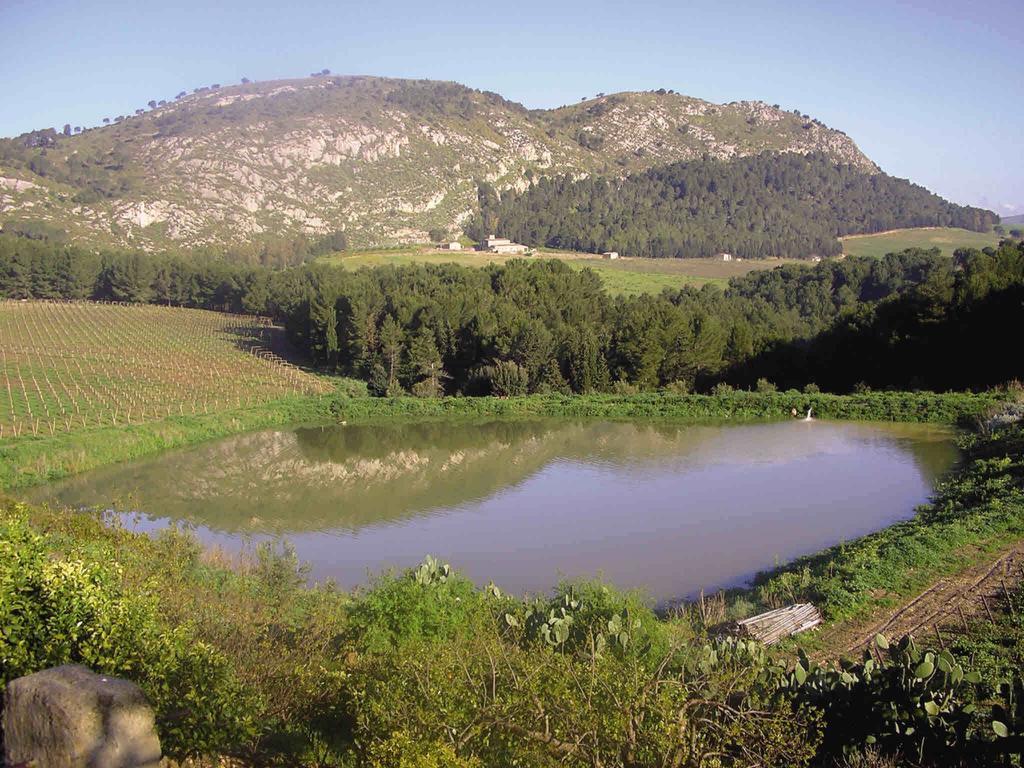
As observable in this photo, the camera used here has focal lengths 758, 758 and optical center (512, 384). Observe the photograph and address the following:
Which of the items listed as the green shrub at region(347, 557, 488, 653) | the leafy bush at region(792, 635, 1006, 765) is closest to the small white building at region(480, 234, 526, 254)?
the green shrub at region(347, 557, 488, 653)

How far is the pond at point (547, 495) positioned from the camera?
17.9 metres

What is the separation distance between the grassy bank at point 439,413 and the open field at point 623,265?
27.7m

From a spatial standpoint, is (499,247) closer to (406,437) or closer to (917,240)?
(917,240)

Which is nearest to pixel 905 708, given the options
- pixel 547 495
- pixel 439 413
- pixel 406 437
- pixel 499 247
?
pixel 547 495

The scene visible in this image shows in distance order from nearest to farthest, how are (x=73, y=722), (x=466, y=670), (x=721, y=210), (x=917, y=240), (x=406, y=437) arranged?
1. (x=73, y=722)
2. (x=466, y=670)
3. (x=406, y=437)
4. (x=917, y=240)
5. (x=721, y=210)

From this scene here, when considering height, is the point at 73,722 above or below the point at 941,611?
above

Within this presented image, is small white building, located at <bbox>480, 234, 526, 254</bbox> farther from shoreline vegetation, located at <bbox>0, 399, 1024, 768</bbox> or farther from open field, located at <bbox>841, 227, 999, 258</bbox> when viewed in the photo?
shoreline vegetation, located at <bbox>0, 399, 1024, 768</bbox>

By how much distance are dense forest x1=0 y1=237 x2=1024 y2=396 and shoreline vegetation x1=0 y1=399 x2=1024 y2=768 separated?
29.9 meters

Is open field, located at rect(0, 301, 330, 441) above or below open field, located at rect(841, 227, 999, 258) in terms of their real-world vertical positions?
below

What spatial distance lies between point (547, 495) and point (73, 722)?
20.1 meters

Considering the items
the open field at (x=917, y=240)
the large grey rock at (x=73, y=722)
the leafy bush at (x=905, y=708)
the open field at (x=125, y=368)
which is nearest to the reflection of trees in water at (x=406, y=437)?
the open field at (x=125, y=368)

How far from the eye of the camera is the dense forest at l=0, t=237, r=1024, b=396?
38.4 meters

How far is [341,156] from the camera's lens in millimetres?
136625

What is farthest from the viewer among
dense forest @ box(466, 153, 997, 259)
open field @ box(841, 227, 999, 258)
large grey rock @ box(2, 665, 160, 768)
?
dense forest @ box(466, 153, 997, 259)
